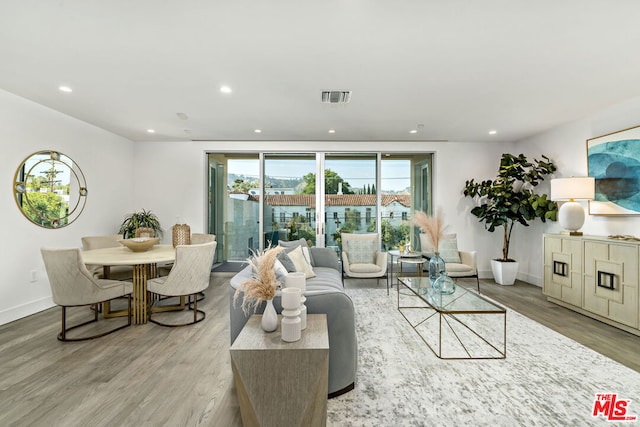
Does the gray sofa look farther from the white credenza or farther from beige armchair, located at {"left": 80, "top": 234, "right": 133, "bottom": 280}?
the white credenza

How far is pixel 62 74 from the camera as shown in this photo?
9.78 ft

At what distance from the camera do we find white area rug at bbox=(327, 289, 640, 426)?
183 centimetres

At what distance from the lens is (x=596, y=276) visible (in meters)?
3.50

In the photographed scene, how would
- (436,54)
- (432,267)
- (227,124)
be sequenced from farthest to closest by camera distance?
1. (227,124)
2. (432,267)
3. (436,54)

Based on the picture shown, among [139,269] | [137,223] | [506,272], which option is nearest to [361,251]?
[506,272]

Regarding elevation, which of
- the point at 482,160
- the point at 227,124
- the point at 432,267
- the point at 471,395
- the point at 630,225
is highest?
the point at 227,124

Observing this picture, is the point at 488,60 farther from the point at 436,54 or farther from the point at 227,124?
the point at 227,124

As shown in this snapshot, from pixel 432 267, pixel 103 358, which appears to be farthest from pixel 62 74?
pixel 432 267

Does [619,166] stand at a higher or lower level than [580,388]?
higher

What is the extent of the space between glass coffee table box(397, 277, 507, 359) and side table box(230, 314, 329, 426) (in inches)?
52.7

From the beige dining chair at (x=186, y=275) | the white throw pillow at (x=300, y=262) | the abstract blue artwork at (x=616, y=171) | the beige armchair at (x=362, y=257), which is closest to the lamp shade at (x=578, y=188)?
the abstract blue artwork at (x=616, y=171)

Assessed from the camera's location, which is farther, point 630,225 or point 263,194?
point 263,194

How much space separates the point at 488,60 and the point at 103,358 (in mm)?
4155
